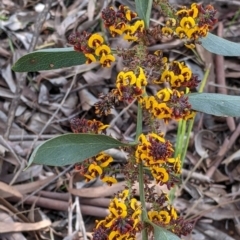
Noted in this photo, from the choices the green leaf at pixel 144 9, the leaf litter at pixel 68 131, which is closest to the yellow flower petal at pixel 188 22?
the green leaf at pixel 144 9

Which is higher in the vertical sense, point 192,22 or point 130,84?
point 192,22

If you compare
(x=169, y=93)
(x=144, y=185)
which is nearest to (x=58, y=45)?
(x=144, y=185)

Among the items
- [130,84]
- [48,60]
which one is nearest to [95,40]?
[130,84]

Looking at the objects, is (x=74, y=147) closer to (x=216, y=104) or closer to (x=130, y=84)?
(x=130, y=84)

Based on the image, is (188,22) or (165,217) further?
(165,217)

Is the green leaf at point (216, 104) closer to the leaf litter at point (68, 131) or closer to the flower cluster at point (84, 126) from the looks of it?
the flower cluster at point (84, 126)

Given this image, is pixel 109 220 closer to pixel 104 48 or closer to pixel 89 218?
pixel 104 48
